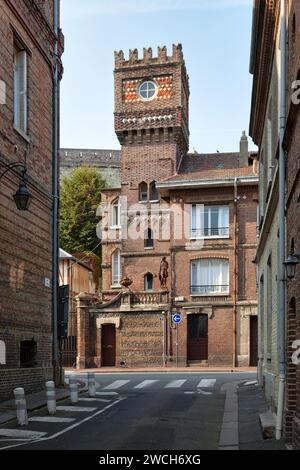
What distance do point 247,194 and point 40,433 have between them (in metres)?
29.1

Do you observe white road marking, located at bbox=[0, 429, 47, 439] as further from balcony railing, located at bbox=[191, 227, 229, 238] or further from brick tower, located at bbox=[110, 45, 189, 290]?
brick tower, located at bbox=[110, 45, 189, 290]

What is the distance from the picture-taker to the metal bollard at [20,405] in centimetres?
1349

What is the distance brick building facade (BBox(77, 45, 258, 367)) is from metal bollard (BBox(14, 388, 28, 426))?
84.9ft

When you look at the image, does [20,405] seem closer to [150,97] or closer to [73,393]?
[73,393]

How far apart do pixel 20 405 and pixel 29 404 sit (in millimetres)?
3062

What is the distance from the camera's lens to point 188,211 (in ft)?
134

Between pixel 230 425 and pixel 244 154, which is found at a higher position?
pixel 244 154

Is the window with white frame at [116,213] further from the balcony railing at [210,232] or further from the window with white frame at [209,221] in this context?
the balcony railing at [210,232]

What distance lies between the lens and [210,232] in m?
40.4

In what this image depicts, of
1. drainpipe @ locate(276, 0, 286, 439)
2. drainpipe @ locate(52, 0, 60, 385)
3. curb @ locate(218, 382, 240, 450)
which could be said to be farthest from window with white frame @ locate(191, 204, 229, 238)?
drainpipe @ locate(276, 0, 286, 439)

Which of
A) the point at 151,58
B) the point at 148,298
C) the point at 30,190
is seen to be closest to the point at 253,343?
the point at 148,298

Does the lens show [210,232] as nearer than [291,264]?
No

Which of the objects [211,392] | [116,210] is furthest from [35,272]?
[116,210]

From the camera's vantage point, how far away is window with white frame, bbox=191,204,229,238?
132ft
